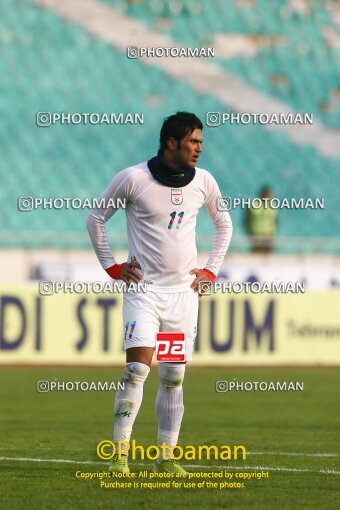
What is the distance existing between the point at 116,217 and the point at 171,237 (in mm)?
13268

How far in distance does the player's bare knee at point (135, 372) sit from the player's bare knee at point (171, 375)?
0.17 m

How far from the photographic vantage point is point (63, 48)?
21.8 m

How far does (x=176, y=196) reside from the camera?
6492 mm

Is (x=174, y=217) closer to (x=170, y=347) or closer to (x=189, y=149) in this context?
(x=189, y=149)

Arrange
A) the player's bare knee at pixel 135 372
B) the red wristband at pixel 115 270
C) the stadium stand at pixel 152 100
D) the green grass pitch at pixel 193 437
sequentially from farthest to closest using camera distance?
the stadium stand at pixel 152 100, the red wristband at pixel 115 270, the player's bare knee at pixel 135 372, the green grass pitch at pixel 193 437

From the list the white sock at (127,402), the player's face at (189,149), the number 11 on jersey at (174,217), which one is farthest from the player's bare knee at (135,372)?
the player's face at (189,149)

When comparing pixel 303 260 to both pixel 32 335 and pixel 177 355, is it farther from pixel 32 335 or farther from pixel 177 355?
pixel 177 355

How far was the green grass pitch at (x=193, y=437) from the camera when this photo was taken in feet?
19.0

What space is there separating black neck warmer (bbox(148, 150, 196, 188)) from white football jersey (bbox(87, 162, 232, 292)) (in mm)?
29

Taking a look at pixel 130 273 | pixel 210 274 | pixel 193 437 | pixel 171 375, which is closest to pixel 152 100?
pixel 193 437

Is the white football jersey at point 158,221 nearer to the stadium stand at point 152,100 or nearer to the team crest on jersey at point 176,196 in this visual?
the team crest on jersey at point 176,196

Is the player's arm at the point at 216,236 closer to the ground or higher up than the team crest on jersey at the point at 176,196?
closer to the ground

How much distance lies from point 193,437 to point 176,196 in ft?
9.82

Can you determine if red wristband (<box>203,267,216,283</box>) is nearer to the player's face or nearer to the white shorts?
the white shorts
